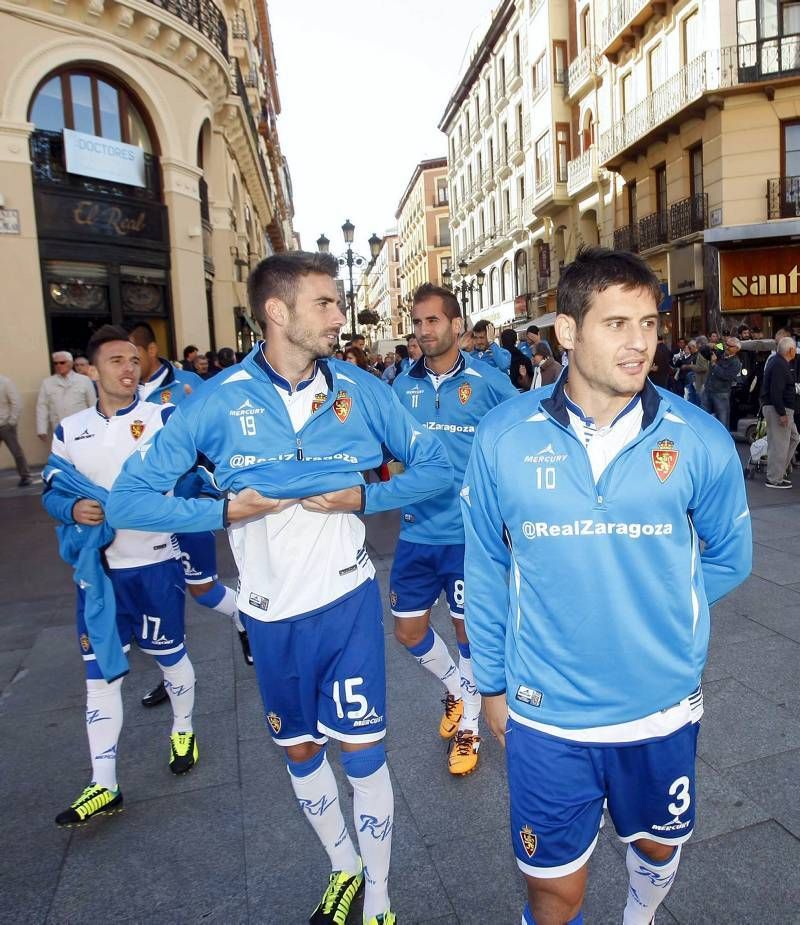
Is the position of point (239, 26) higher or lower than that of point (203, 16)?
higher

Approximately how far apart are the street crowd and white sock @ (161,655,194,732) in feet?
0.04

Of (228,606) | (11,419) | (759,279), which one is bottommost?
(228,606)

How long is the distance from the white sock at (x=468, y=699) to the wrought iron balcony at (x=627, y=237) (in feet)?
80.0

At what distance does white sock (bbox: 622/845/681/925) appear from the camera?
2.09 meters

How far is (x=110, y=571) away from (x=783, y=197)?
74.7 feet

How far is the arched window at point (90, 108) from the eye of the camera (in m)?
14.3

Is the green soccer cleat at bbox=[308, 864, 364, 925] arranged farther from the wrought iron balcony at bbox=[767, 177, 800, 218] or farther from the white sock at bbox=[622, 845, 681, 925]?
the wrought iron balcony at bbox=[767, 177, 800, 218]

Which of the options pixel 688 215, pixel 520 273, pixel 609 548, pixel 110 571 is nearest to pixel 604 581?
pixel 609 548

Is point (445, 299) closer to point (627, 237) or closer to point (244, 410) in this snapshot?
point (244, 410)

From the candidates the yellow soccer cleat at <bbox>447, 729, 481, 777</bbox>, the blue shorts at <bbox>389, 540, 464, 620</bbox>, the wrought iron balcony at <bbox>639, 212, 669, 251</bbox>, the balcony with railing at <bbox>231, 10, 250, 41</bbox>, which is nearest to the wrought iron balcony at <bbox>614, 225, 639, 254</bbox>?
the wrought iron balcony at <bbox>639, 212, 669, 251</bbox>

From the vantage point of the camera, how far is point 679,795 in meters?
1.99

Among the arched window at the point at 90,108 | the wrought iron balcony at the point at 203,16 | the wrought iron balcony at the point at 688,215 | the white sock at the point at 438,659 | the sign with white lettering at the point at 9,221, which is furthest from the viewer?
the wrought iron balcony at the point at 688,215

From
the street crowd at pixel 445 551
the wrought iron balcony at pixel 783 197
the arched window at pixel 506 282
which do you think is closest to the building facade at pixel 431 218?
the arched window at pixel 506 282

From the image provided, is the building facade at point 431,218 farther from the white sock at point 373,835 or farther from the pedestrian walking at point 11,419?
the white sock at point 373,835
